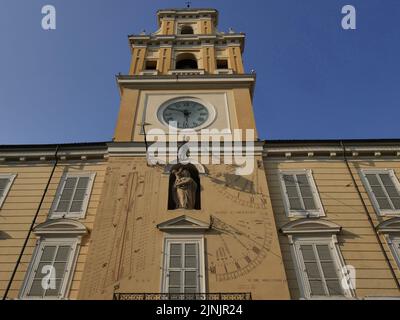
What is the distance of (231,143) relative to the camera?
18.8m

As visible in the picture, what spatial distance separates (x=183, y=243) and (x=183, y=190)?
250cm

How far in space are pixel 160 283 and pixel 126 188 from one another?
4.58 m

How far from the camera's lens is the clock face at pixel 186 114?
2033 cm

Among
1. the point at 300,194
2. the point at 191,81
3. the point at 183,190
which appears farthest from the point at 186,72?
the point at 300,194

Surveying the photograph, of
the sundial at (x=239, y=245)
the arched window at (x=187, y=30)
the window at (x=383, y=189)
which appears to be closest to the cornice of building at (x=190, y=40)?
the arched window at (x=187, y=30)

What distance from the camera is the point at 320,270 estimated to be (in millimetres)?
14406

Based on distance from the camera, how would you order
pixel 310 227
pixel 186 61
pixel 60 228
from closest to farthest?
1. pixel 310 227
2. pixel 60 228
3. pixel 186 61

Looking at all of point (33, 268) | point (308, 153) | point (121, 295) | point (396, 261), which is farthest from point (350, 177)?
point (33, 268)

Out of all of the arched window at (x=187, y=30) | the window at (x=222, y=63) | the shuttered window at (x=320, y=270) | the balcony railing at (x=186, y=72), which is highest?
the arched window at (x=187, y=30)

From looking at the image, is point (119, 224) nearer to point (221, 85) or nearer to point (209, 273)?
point (209, 273)

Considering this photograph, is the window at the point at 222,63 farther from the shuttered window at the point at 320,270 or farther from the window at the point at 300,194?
the shuttered window at the point at 320,270

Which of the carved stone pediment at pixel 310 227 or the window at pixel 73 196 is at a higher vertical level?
the window at pixel 73 196

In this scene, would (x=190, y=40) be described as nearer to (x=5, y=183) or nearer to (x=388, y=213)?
(x=5, y=183)

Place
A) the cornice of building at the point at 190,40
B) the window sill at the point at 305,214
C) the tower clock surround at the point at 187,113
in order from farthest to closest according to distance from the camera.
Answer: the cornice of building at the point at 190,40
the tower clock surround at the point at 187,113
the window sill at the point at 305,214
